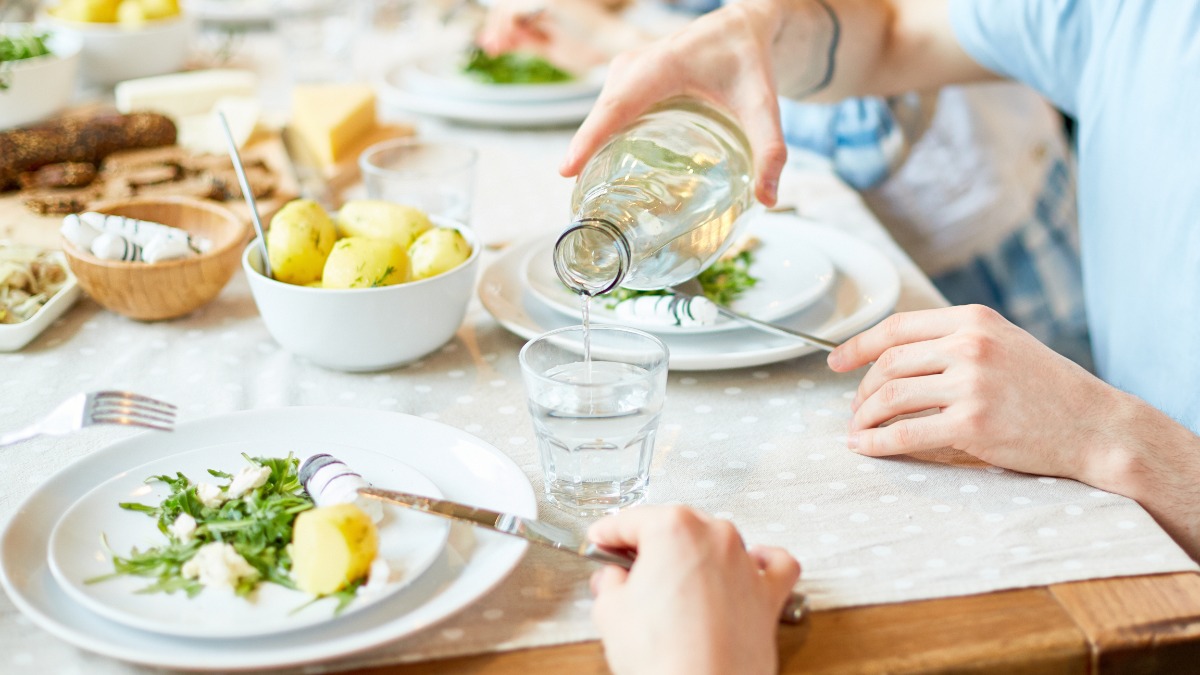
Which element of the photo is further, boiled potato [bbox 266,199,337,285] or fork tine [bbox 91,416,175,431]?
boiled potato [bbox 266,199,337,285]

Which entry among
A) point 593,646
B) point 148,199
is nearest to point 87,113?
point 148,199

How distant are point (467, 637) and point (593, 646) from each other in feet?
0.26

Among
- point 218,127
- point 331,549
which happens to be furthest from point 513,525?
point 218,127

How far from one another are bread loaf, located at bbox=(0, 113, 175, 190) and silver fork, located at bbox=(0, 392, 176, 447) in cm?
78

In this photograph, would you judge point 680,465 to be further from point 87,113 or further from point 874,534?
point 87,113

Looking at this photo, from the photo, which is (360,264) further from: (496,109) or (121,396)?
(496,109)

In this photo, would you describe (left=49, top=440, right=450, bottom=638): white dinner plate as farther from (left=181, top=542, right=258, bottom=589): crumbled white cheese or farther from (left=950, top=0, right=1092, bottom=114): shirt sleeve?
(left=950, top=0, right=1092, bottom=114): shirt sleeve

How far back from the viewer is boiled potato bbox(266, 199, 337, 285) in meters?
1.02

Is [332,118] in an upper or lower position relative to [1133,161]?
lower

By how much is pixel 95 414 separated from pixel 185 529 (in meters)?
0.14

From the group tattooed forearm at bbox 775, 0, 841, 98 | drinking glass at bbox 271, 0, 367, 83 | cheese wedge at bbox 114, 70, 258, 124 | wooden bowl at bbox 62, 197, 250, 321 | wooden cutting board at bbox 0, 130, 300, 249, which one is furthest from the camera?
drinking glass at bbox 271, 0, 367, 83

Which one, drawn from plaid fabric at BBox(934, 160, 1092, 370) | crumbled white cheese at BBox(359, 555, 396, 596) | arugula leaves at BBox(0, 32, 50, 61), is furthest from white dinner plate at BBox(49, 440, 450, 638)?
plaid fabric at BBox(934, 160, 1092, 370)

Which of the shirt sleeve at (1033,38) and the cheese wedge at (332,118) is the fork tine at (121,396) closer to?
the cheese wedge at (332,118)

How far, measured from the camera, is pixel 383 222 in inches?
42.8
